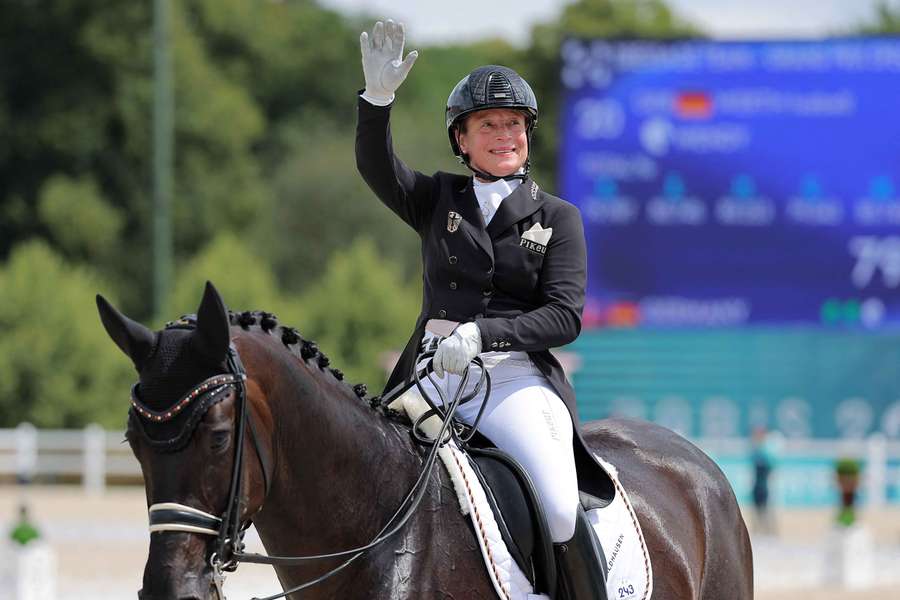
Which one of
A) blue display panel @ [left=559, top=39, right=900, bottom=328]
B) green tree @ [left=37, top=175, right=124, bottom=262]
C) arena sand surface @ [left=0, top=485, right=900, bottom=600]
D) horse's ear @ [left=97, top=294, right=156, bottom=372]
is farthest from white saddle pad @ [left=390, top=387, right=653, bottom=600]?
green tree @ [left=37, top=175, right=124, bottom=262]

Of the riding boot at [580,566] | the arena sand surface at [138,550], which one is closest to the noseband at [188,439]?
the riding boot at [580,566]

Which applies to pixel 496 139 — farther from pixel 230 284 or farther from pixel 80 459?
pixel 230 284

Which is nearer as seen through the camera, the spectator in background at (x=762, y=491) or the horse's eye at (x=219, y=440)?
the horse's eye at (x=219, y=440)

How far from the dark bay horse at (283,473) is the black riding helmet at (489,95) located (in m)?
0.91

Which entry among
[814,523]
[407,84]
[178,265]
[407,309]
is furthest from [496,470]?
[407,84]

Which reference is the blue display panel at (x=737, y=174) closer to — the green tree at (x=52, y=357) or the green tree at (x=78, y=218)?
the green tree at (x=52, y=357)

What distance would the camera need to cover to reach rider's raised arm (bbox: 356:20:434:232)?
4250 millimetres

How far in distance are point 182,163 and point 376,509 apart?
37183 mm

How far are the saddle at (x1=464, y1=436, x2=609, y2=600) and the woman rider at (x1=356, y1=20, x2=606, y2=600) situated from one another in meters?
0.04

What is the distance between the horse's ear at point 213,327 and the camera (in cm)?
354

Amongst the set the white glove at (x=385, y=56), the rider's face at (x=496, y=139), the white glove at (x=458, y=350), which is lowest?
the white glove at (x=458, y=350)

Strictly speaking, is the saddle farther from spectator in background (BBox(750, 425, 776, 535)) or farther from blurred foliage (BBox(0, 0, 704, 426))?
blurred foliage (BBox(0, 0, 704, 426))

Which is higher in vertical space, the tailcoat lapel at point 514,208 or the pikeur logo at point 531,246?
the tailcoat lapel at point 514,208

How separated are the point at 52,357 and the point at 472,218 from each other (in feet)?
78.0
